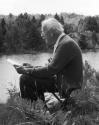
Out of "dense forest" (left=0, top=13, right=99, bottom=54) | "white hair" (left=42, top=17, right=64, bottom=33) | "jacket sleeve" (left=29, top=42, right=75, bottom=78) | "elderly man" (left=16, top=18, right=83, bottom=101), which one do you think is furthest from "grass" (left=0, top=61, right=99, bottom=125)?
"dense forest" (left=0, top=13, right=99, bottom=54)

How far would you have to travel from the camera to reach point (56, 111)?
3.65 meters

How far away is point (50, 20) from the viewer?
3.73 meters

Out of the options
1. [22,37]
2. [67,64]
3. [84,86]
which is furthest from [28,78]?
[22,37]

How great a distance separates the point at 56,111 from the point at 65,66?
0.47m

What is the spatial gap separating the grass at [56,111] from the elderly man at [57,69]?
5.6 inches

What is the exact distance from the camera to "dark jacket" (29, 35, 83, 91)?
3584 mm

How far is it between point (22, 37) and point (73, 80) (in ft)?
101

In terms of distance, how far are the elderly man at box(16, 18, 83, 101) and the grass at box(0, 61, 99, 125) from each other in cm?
14

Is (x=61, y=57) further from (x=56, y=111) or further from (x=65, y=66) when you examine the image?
(x=56, y=111)

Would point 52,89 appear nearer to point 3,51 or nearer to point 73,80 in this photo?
point 73,80

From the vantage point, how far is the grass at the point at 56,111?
3.12 metres

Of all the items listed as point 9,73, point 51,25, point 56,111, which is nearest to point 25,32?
point 9,73

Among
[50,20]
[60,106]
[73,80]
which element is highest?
[50,20]

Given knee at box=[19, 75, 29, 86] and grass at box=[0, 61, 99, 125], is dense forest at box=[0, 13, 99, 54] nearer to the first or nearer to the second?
grass at box=[0, 61, 99, 125]
